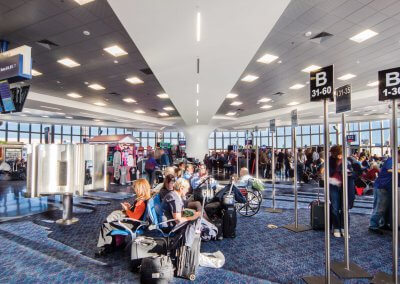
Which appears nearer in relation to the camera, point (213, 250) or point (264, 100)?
point (213, 250)

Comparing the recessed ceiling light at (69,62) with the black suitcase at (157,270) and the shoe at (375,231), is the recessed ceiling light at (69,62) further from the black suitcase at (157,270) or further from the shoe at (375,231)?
the shoe at (375,231)

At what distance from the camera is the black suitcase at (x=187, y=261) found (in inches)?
109

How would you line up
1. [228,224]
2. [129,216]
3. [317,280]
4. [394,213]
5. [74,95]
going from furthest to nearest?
[74,95] < [228,224] < [129,216] < [317,280] < [394,213]

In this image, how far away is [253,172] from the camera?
42.0ft

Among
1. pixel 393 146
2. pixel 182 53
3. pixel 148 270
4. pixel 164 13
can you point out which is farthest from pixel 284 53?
pixel 148 270

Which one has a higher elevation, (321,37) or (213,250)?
(321,37)

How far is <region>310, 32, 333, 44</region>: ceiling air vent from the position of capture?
6.14 m

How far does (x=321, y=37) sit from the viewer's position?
6.32 m

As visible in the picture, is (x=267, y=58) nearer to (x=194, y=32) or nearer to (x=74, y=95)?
(x=194, y=32)

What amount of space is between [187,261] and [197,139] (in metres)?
19.9

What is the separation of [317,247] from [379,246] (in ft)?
3.11

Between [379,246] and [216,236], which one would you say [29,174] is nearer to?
[216,236]

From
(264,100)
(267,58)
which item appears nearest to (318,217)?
(267,58)

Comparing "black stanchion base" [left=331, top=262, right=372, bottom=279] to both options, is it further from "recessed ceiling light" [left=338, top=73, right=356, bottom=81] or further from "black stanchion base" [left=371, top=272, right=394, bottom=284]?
"recessed ceiling light" [left=338, top=73, right=356, bottom=81]
